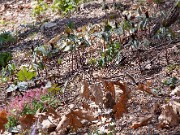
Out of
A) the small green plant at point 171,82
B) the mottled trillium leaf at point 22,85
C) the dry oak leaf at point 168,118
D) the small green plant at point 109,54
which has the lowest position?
the mottled trillium leaf at point 22,85

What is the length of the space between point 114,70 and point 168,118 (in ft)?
6.86

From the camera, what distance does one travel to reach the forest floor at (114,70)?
3.75 metres

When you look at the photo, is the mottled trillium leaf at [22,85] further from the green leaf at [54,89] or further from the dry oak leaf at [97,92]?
the dry oak leaf at [97,92]

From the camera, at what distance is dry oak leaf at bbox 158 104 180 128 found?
3.38 metres

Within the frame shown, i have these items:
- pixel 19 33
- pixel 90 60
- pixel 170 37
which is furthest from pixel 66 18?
pixel 170 37

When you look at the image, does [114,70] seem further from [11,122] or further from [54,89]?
[11,122]

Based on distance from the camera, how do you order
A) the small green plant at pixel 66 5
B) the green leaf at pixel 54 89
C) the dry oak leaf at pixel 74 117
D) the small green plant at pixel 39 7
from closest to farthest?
the dry oak leaf at pixel 74 117 < the green leaf at pixel 54 89 < the small green plant at pixel 66 5 < the small green plant at pixel 39 7

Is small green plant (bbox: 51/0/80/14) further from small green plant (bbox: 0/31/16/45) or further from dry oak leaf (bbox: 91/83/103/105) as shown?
dry oak leaf (bbox: 91/83/103/105)

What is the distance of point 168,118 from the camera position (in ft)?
11.3

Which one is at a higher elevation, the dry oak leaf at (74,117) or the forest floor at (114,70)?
the dry oak leaf at (74,117)

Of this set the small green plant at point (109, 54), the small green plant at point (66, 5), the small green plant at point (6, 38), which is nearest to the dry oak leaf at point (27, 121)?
the small green plant at point (109, 54)

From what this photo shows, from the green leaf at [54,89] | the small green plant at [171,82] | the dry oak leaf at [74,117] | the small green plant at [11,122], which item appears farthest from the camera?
the green leaf at [54,89]

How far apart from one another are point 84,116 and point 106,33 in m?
2.23

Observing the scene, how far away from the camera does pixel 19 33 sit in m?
8.66
